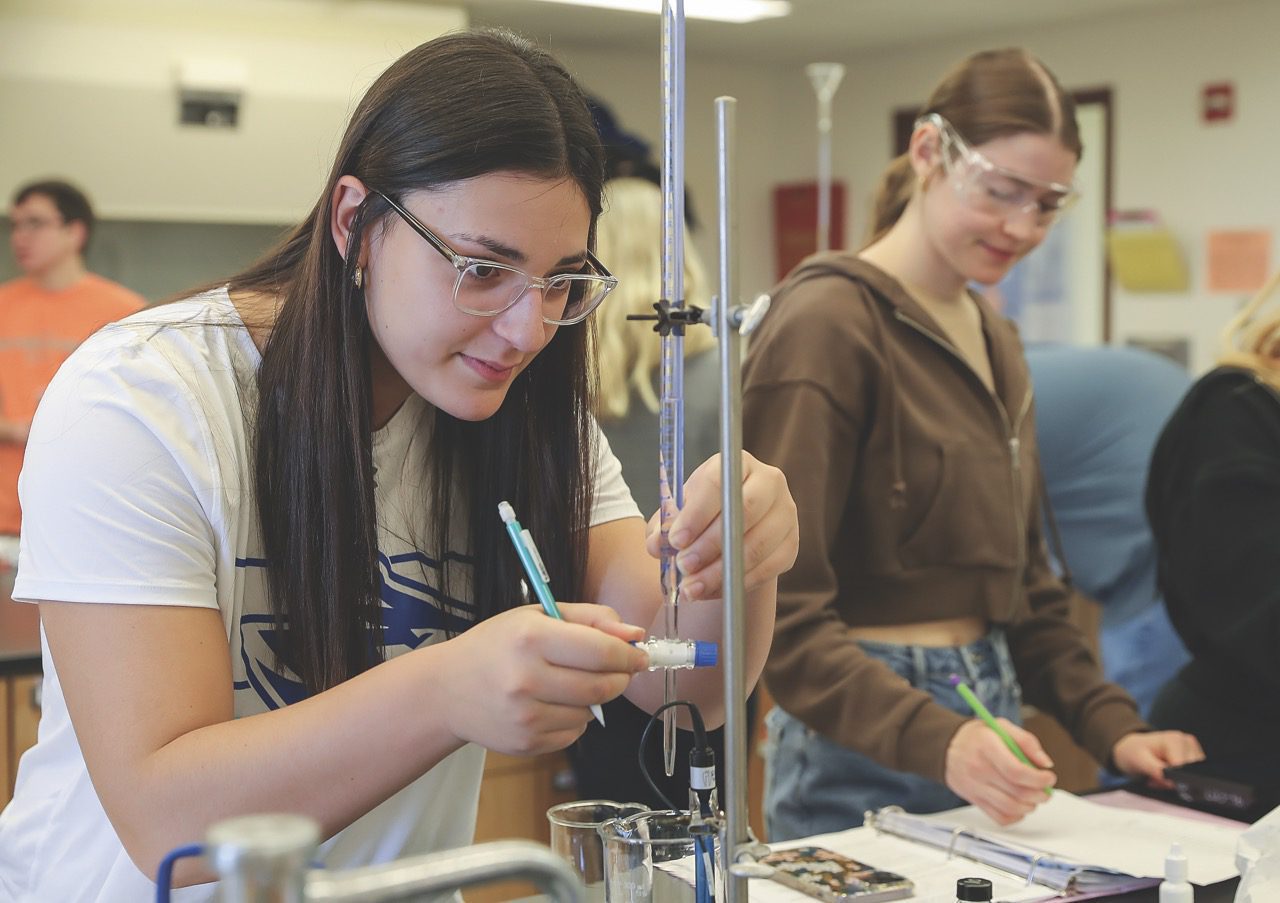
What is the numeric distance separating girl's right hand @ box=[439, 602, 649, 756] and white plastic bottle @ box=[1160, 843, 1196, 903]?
55 centimetres

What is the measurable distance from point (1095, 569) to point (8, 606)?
2.23 meters

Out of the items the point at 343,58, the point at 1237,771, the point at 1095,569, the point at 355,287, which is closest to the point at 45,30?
the point at 343,58

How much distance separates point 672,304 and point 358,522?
33cm

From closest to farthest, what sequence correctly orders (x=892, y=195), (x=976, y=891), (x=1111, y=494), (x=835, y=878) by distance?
(x=976, y=891) < (x=835, y=878) < (x=892, y=195) < (x=1111, y=494)

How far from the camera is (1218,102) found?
5383mm

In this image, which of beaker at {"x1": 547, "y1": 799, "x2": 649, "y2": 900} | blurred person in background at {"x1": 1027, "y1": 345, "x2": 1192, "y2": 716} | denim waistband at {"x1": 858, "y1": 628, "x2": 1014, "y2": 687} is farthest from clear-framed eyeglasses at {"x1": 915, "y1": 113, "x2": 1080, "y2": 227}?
blurred person in background at {"x1": 1027, "y1": 345, "x2": 1192, "y2": 716}

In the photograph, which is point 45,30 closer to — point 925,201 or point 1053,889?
point 925,201

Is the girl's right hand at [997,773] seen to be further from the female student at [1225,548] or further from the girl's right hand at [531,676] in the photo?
the girl's right hand at [531,676]

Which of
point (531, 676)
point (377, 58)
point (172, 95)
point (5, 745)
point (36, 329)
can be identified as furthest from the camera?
point (172, 95)

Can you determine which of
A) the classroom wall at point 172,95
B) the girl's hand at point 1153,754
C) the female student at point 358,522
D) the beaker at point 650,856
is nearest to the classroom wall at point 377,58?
the classroom wall at point 172,95

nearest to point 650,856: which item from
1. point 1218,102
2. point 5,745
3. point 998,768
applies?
point 998,768

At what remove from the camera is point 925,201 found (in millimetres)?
1831

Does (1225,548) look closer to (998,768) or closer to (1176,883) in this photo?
(998,768)

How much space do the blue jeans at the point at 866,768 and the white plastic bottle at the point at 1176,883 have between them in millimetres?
549
